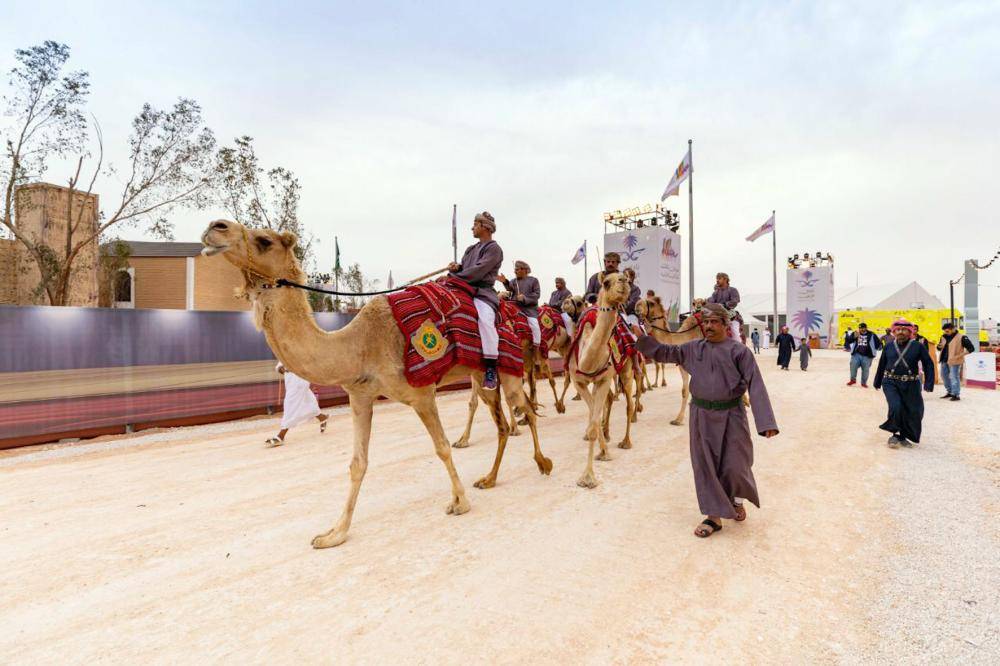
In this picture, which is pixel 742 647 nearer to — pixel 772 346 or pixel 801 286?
pixel 801 286

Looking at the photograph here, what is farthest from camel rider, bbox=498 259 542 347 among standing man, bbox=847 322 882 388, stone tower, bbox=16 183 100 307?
stone tower, bbox=16 183 100 307

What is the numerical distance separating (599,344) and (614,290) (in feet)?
2.33

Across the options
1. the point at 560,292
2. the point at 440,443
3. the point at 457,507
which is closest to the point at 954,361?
the point at 560,292

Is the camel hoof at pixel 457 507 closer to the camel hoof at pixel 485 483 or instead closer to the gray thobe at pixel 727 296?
the camel hoof at pixel 485 483

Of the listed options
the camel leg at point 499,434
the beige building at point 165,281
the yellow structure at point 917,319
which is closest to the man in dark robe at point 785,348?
the camel leg at point 499,434

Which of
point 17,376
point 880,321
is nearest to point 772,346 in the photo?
point 880,321

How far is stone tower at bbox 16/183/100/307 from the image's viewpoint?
22344mm

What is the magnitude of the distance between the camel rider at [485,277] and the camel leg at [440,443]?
0.78 meters

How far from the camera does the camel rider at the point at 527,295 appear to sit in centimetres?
891

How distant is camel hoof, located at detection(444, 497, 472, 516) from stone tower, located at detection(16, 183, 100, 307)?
80.8 ft

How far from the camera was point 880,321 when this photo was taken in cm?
3894

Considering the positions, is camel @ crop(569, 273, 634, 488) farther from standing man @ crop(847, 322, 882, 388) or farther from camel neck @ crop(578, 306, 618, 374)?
standing man @ crop(847, 322, 882, 388)

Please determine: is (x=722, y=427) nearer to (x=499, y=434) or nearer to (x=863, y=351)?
(x=499, y=434)

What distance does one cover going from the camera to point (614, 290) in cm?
580
